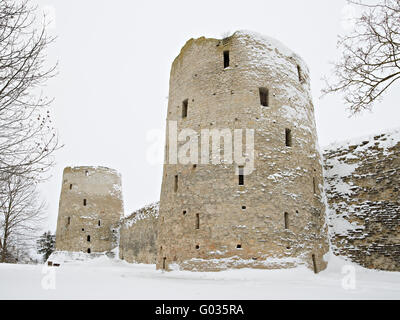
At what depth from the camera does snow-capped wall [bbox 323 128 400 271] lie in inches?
499

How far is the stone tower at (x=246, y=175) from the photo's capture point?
37.4 ft

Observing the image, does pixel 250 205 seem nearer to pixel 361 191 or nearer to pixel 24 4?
pixel 361 191

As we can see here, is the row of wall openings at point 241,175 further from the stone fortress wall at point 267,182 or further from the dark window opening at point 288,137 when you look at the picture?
the dark window opening at point 288,137

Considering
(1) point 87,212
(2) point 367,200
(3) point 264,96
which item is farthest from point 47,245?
(2) point 367,200

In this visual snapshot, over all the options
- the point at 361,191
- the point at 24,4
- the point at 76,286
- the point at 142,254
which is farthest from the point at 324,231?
the point at 142,254

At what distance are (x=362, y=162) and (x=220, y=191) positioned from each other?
675cm

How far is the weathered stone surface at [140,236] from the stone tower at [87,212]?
66.3 inches

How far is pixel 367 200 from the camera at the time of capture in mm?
13617

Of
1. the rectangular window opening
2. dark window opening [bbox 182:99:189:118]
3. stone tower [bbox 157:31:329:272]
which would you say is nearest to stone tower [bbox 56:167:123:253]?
stone tower [bbox 157:31:329:272]

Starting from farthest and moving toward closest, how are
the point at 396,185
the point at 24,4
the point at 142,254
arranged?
the point at 142,254 → the point at 396,185 → the point at 24,4

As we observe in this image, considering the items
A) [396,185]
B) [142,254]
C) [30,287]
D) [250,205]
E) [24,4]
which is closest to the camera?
[30,287]

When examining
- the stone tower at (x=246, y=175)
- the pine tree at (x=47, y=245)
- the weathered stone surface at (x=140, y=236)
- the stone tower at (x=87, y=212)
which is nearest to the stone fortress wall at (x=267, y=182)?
the stone tower at (x=246, y=175)

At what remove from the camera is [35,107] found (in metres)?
7.54

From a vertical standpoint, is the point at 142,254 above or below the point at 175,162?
below
